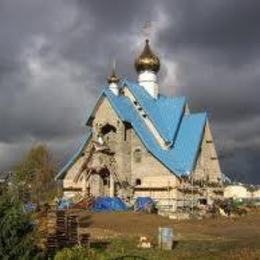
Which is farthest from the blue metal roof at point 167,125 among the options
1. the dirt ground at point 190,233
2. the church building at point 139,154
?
the dirt ground at point 190,233

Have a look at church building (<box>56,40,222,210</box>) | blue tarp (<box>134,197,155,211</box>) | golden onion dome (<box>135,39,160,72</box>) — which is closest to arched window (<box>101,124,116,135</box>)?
church building (<box>56,40,222,210</box>)

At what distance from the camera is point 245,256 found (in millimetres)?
20641

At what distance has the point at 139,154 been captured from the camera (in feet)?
174

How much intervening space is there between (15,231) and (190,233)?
19406mm

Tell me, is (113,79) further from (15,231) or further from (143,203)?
(15,231)

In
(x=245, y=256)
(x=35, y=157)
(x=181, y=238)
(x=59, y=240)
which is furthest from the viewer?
(x=35, y=157)

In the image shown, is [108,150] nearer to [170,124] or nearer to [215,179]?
[170,124]

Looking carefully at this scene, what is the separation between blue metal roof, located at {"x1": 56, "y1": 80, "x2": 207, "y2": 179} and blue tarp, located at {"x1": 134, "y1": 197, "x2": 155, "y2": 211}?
296 cm

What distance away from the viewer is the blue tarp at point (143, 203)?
4903 cm

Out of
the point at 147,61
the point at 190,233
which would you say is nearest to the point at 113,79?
the point at 147,61

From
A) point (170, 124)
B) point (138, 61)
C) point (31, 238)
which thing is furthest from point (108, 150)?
Result: point (31, 238)

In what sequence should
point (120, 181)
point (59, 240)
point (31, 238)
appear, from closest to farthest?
point (31, 238) < point (59, 240) < point (120, 181)

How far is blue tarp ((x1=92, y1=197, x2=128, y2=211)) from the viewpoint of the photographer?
4847cm

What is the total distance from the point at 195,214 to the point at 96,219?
10.6m
